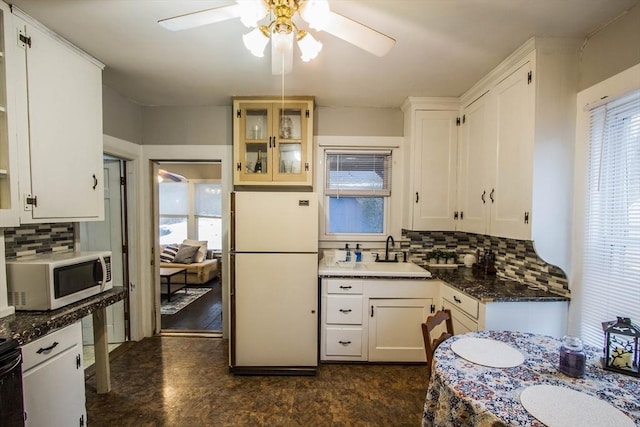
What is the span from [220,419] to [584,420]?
77.0 inches

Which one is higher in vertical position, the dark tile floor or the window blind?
the window blind

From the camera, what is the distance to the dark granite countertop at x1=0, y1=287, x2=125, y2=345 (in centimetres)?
131

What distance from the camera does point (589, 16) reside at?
5.04 ft

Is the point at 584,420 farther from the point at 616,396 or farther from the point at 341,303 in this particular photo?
the point at 341,303

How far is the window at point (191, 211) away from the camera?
6.12 meters

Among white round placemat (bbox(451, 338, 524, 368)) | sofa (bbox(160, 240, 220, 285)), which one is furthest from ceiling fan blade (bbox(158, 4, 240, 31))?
sofa (bbox(160, 240, 220, 285))

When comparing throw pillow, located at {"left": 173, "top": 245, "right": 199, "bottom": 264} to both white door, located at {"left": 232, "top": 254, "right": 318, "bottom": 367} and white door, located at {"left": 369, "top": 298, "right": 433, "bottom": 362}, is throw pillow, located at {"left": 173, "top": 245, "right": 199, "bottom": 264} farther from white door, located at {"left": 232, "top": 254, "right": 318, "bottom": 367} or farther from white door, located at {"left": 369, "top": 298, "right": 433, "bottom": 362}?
white door, located at {"left": 369, "top": 298, "right": 433, "bottom": 362}

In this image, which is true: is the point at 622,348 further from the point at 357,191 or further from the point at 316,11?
the point at 357,191

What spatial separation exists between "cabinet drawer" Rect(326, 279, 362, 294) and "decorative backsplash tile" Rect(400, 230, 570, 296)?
820 millimetres

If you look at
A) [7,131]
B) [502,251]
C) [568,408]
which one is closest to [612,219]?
[502,251]

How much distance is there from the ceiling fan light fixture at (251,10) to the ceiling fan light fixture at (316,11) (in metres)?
0.15

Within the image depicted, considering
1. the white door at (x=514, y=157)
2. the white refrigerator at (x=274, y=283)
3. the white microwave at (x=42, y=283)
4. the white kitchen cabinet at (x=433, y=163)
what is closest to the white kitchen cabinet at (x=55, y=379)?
the white microwave at (x=42, y=283)

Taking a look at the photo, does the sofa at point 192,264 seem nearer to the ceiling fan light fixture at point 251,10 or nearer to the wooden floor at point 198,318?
the wooden floor at point 198,318

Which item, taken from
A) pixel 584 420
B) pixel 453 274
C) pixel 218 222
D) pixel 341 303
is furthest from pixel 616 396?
pixel 218 222
